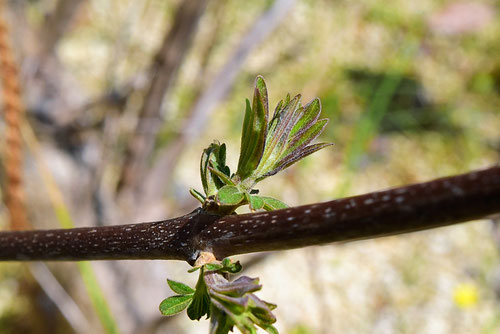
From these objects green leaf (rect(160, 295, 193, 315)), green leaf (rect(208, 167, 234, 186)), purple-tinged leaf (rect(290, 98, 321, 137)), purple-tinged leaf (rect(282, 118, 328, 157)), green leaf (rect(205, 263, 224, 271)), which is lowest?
green leaf (rect(205, 263, 224, 271))

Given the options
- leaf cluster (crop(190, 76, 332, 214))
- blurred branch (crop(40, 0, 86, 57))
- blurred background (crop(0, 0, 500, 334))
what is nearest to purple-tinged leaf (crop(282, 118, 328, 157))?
leaf cluster (crop(190, 76, 332, 214))

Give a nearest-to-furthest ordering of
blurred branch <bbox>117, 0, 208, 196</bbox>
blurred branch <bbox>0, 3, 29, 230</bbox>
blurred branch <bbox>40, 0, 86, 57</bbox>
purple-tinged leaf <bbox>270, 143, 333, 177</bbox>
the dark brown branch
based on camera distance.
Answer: the dark brown branch, purple-tinged leaf <bbox>270, 143, 333, 177</bbox>, blurred branch <bbox>0, 3, 29, 230</bbox>, blurred branch <bbox>117, 0, 208, 196</bbox>, blurred branch <bbox>40, 0, 86, 57</bbox>

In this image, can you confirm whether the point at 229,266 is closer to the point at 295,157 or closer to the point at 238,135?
the point at 295,157

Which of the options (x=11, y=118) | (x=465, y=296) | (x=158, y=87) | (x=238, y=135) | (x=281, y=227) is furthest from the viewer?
(x=238, y=135)

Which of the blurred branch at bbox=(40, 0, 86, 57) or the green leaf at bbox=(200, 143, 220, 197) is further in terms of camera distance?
the blurred branch at bbox=(40, 0, 86, 57)

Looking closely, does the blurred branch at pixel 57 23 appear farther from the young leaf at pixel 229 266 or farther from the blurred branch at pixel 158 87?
the young leaf at pixel 229 266

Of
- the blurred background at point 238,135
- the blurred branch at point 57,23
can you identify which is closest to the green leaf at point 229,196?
the blurred background at point 238,135

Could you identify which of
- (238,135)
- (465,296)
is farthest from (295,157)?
(238,135)

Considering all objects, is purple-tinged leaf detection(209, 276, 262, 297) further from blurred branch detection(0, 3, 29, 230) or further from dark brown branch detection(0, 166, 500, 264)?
blurred branch detection(0, 3, 29, 230)
